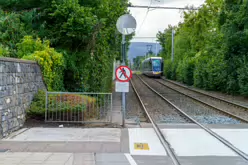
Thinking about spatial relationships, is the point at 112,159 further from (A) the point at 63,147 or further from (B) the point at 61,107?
(B) the point at 61,107

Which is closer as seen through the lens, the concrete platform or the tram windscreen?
the concrete platform

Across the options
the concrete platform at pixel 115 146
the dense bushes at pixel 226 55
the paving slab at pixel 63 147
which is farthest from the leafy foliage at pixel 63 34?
the dense bushes at pixel 226 55

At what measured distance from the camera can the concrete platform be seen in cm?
627

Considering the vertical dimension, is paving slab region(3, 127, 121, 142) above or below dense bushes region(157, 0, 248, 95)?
below

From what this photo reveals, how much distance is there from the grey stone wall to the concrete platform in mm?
388

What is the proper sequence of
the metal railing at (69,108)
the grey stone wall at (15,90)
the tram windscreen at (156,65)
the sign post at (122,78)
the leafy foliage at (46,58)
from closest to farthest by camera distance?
the grey stone wall at (15,90)
the sign post at (122,78)
the metal railing at (69,108)
the leafy foliage at (46,58)
the tram windscreen at (156,65)

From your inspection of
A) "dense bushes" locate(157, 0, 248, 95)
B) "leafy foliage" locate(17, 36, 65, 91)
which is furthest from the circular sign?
"dense bushes" locate(157, 0, 248, 95)

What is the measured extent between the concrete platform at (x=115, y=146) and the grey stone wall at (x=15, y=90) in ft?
1.27

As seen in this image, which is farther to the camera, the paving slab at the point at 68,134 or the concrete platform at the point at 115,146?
the paving slab at the point at 68,134

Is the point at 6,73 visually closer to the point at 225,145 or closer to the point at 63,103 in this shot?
the point at 63,103

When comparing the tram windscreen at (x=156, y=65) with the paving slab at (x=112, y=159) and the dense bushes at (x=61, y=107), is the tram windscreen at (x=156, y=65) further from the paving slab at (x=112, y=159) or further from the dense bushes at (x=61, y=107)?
the paving slab at (x=112, y=159)

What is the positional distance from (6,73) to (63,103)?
2.26m

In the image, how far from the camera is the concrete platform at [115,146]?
6270 mm

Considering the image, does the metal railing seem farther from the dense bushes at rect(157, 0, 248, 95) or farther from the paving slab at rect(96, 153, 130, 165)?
the dense bushes at rect(157, 0, 248, 95)
